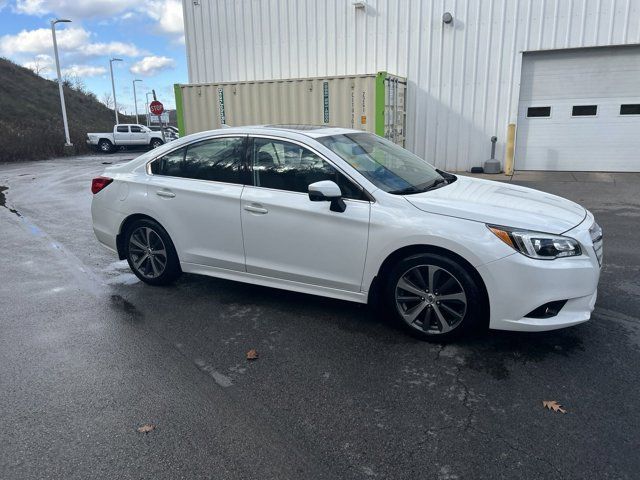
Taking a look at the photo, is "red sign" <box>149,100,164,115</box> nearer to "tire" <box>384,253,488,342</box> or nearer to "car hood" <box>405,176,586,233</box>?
"car hood" <box>405,176,586,233</box>

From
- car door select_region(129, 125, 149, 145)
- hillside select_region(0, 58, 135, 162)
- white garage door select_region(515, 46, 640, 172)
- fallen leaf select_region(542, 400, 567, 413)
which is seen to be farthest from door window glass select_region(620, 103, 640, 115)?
car door select_region(129, 125, 149, 145)

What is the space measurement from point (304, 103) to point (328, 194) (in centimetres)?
1020

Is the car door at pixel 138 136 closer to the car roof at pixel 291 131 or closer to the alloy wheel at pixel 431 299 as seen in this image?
the car roof at pixel 291 131

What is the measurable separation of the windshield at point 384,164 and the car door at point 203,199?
0.93m

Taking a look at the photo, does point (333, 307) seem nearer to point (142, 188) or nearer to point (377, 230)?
point (377, 230)

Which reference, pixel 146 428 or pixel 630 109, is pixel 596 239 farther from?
pixel 630 109

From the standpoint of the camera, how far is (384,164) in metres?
4.49

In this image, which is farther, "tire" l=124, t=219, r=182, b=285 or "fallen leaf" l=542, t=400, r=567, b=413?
"tire" l=124, t=219, r=182, b=285

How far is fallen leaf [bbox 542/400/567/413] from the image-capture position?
3.04m

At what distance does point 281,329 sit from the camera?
14.0 ft

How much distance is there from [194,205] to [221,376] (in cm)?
184

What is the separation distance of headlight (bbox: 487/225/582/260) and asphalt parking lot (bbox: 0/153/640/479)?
0.76m

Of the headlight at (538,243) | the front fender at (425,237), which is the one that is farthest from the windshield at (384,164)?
the headlight at (538,243)

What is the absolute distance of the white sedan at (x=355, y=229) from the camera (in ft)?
11.6
